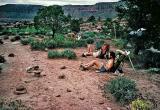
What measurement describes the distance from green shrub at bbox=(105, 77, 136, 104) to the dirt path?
1.02ft

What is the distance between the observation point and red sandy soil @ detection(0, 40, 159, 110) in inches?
357

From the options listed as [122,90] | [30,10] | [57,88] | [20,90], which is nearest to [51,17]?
[57,88]

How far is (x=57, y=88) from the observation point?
10547 mm

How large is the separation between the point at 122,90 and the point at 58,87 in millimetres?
2136

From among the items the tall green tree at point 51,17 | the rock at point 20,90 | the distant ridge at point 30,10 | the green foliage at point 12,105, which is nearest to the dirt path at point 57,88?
the rock at point 20,90

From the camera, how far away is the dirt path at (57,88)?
9062mm

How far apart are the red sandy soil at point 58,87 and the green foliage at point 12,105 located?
23cm

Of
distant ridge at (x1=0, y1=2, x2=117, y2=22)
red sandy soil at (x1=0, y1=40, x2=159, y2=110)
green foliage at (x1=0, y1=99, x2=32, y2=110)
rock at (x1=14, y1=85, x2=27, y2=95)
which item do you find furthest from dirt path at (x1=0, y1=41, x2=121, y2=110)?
distant ridge at (x1=0, y1=2, x2=117, y2=22)

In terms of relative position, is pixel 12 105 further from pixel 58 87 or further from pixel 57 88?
pixel 58 87

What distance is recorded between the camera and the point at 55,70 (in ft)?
44.4

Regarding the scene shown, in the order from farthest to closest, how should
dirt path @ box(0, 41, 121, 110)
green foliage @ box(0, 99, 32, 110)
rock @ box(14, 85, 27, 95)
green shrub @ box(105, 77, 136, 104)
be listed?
rock @ box(14, 85, 27, 95) → green shrub @ box(105, 77, 136, 104) → dirt path @ box(0, 41, 121, 110) → green foliage @ box(0, 99, 32, 110)

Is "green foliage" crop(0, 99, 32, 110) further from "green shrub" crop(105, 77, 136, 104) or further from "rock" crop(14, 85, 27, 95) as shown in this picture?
Result: "green shrub" crop(105, 77, 136, 104)

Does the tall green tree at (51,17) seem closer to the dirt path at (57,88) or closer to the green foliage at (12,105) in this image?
the dirt path at (57,88)

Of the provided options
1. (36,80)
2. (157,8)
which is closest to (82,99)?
(36,80)
